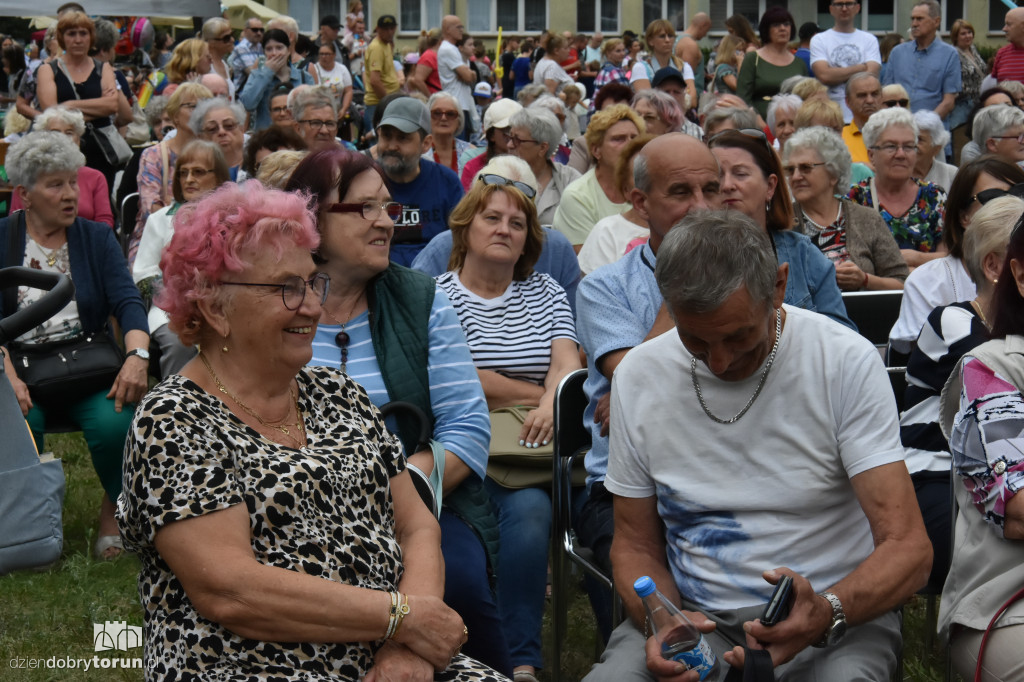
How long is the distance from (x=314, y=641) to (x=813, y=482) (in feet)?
3.91

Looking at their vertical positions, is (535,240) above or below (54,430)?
above

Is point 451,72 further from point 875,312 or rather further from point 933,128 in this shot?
point 875,312

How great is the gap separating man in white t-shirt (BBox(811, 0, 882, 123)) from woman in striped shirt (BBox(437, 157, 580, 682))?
707cm

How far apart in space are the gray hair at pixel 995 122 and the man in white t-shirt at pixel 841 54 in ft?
11.0

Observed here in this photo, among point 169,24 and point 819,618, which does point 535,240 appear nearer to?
point 819,618

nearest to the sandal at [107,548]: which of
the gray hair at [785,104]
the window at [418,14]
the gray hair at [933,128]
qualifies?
the gray hair at [933,128]

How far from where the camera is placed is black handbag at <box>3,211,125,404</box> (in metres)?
5.27

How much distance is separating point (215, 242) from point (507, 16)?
113 ft

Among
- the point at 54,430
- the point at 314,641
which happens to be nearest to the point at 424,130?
the point at 54,430

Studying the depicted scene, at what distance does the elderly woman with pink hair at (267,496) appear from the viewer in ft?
8.21

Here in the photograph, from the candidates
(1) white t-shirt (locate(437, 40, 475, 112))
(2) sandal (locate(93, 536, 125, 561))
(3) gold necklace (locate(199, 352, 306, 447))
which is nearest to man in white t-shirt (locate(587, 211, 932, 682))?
(3) gold necklace (locate(199, 352, 306, 447))

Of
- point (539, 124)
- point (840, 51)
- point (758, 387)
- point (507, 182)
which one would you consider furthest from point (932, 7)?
point (758, 387)

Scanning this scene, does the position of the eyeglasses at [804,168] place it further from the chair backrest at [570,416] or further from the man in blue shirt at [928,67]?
the man in blue shirt at [928,67]

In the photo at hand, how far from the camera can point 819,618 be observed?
259 cm
